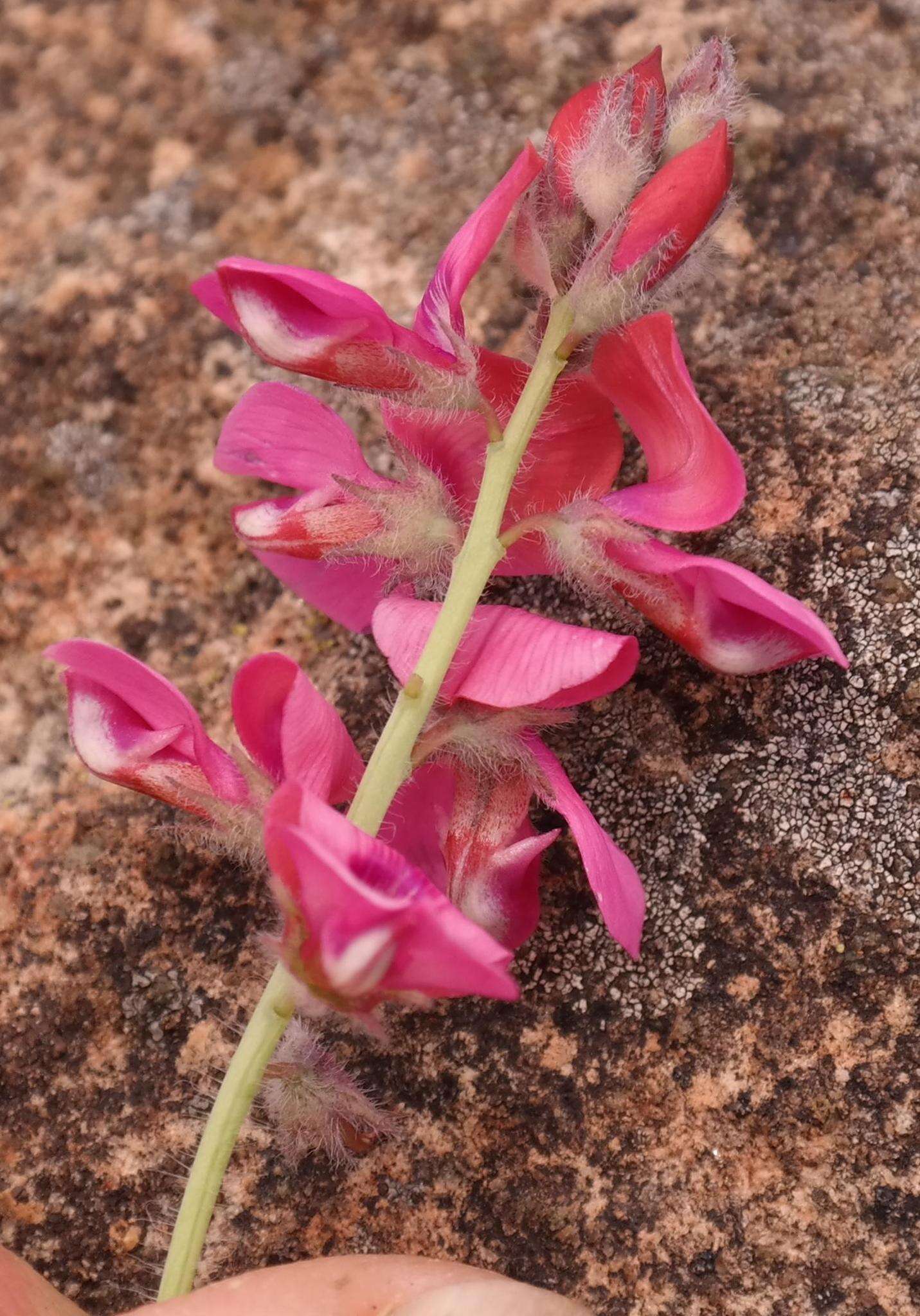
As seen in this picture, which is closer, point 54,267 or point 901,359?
point 901,359

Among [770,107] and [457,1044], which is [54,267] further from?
[457,1044]

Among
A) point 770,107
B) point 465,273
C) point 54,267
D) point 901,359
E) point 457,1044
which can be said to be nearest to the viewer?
point 465,273

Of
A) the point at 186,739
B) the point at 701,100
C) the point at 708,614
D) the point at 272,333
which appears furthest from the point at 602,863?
the point at 701,100

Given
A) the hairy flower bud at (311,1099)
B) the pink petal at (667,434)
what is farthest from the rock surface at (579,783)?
the pink petal at (667,434)

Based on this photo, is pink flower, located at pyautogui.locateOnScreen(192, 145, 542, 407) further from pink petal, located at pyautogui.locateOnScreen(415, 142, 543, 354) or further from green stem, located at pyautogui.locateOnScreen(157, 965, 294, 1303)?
green stem, located at pyautogui.locateOnScreen(157, 965, 294, 1303)

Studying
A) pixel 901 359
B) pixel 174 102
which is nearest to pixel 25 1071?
pixel 901 359

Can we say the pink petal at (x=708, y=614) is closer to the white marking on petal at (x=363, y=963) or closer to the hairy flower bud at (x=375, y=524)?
the hairy flower bud at (x=375, y=524)
